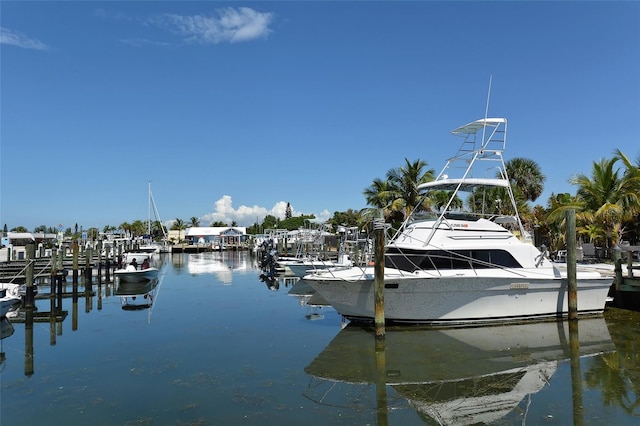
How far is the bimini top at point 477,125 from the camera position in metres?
16.4

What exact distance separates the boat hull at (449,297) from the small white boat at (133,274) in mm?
17223

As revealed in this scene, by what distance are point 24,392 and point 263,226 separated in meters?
118

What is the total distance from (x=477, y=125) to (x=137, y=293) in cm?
1890

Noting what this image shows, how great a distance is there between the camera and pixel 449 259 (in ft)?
47.6

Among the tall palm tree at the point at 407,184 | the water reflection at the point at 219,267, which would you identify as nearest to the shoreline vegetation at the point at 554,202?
the tall palm tree at the point at 407,184

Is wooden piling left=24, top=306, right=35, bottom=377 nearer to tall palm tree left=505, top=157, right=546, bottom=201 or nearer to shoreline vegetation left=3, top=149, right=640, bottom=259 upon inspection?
shoreline vegetation left=3, top=149, right=640, bottom=259

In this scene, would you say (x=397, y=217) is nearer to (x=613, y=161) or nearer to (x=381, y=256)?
Answer: (x=613, y=161)

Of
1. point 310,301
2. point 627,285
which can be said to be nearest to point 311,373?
point 310,301

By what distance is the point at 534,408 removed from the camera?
26.6ft

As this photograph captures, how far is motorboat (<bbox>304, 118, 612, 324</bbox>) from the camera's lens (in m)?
13.8

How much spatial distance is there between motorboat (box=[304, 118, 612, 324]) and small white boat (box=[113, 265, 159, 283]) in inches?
653

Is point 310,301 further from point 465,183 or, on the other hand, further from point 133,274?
point 133,274

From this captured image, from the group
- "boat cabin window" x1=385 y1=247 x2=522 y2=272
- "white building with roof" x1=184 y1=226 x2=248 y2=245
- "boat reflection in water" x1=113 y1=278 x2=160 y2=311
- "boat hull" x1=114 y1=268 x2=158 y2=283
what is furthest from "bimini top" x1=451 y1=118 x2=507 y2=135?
"white building with roof" x1=184 y1=226 x2=248 y2=245

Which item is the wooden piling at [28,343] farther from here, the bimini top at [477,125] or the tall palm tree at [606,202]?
the tall palm tree at [606,202]
